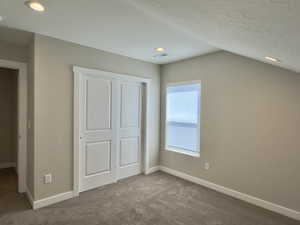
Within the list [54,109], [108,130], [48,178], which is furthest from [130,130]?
[48,178]

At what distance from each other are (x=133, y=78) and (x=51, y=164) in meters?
2.11

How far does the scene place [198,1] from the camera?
35.5 inches

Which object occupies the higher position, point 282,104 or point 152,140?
point 282,104

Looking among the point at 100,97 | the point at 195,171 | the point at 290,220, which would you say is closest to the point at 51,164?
the point at 100,97

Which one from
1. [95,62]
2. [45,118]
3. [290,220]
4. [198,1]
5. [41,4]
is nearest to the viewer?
[198,1]

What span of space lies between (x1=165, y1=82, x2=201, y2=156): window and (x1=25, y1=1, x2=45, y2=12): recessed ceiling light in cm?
266

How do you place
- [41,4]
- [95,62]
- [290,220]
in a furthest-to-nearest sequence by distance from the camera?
[95,62] < [290,220] < [41,4]

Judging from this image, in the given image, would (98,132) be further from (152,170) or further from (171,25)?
(171,25)

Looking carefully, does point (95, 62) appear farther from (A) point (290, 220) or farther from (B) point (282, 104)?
(A) point (290, 220)

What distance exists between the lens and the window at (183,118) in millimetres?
3588

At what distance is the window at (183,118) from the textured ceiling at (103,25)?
2.88 feet

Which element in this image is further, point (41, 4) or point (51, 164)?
point (51, 164)

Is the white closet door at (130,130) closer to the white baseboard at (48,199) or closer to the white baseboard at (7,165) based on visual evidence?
the white baseboard at (48,199)

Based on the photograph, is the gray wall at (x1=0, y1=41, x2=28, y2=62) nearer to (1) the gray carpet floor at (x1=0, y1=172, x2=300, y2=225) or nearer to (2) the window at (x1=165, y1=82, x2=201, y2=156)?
(1) the gray carpet floor at (x1=0, y1=172, x2=300, y2=225)
